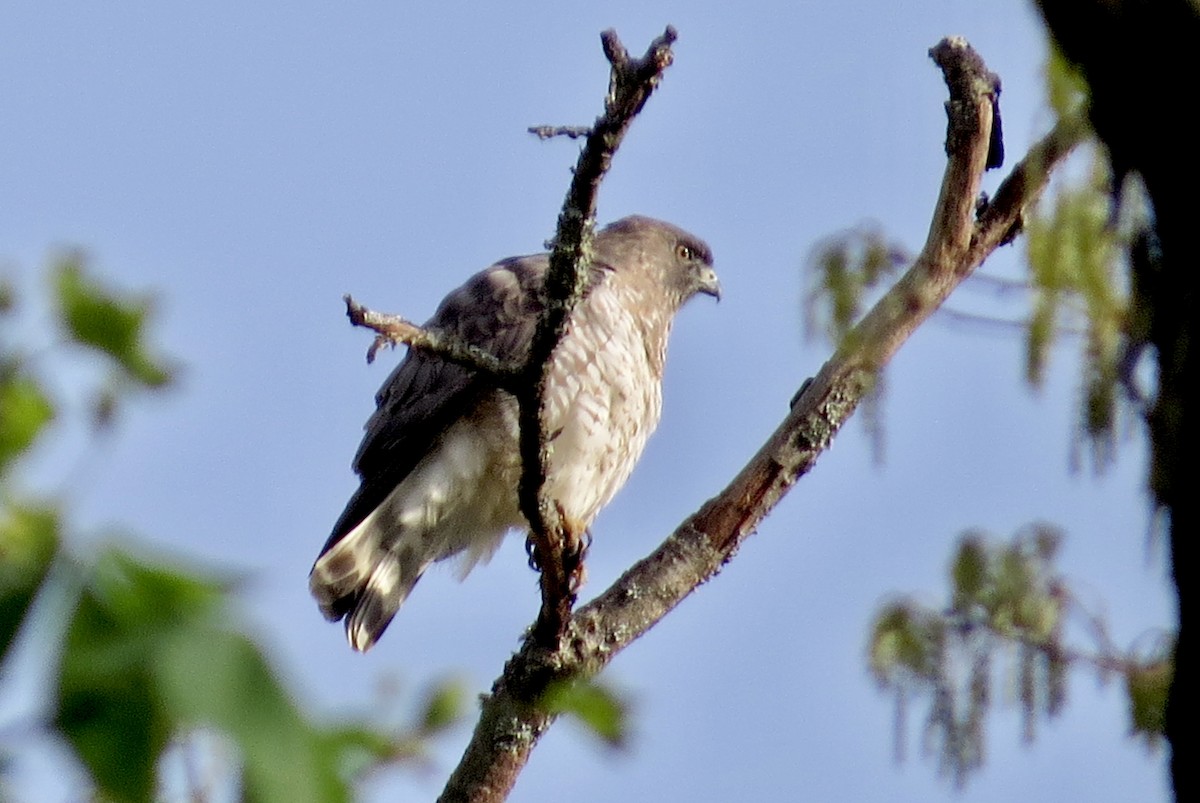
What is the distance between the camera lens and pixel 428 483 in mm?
5582

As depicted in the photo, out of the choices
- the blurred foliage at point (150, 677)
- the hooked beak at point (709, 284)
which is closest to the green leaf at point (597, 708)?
the blurred foliage at point (150, 677)

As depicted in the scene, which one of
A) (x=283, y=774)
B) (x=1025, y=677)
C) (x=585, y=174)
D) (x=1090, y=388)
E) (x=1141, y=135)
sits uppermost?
(x=585, y=174)

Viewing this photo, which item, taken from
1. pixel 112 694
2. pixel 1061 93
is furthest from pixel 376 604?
pixel 112 694

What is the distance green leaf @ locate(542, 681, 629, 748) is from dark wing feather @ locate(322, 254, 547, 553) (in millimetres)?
4090

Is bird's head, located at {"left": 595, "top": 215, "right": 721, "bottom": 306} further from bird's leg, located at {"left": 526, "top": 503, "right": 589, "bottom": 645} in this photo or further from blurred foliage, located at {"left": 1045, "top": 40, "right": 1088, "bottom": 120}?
blurred foliage, located at {"left": 1045, "top": 40, "right": 1088, "bottom": 120}

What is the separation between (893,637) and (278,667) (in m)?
3.63

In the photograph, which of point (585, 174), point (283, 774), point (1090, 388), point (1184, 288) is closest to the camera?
point (283, 774)

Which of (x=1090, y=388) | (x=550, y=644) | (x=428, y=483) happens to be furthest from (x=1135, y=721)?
(x=428, y=483)

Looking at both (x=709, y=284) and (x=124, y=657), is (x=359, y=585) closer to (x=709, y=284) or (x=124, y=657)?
(x=709, y=284)

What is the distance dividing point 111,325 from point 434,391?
4257mm

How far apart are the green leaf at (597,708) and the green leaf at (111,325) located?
1.46 feet

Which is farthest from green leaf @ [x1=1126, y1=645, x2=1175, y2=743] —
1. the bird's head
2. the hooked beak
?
the hooked beak

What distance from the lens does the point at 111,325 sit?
138 cm

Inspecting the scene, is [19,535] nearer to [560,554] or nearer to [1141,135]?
[1141,135]
